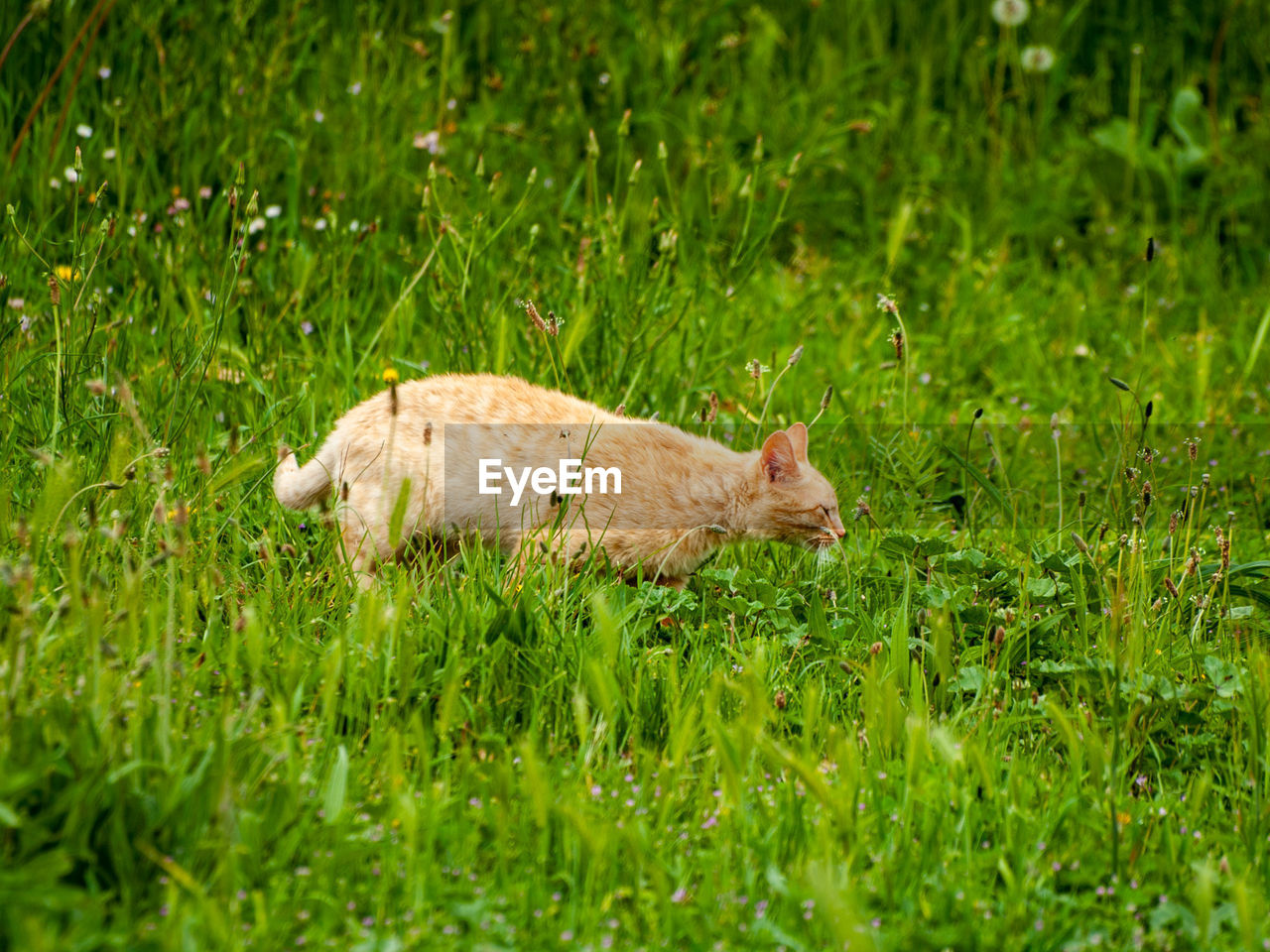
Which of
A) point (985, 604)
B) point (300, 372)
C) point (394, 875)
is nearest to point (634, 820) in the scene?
point (394, 875)

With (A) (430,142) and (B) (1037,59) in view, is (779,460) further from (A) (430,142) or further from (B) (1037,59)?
(B) (1037,59)

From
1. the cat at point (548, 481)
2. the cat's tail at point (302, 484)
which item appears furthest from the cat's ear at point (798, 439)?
the cat's tail at point (302, 484)

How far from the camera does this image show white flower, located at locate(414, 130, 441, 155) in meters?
5.01

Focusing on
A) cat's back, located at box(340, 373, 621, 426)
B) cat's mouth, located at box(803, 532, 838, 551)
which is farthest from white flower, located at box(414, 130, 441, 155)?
cat's mouth, located at box(803, 532, 838, 551)

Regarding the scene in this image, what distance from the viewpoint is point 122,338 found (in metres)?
3.91

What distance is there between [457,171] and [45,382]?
8.71 ft

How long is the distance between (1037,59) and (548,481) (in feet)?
16.9

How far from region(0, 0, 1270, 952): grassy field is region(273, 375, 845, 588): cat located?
0.16m

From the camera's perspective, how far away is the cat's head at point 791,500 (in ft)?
11.8

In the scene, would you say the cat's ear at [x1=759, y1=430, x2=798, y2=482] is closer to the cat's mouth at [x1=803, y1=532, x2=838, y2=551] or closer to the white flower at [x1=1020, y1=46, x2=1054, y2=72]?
the cat's mouth at [x1=803, y1=532, x2=838, y2=551]

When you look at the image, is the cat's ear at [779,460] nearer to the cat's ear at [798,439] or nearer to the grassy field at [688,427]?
the cat's ear at [798,439]

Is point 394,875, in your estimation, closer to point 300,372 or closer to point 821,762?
point 821,762

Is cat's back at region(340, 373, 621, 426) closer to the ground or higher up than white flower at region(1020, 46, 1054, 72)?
closer to the ground

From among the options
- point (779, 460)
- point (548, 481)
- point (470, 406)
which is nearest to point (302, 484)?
point (470, 406)
